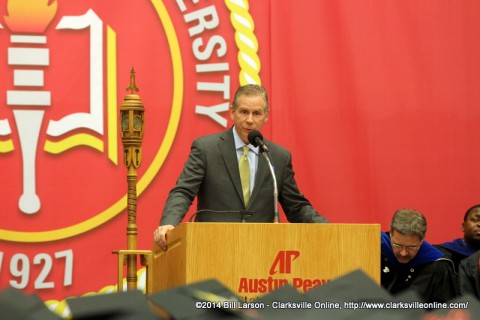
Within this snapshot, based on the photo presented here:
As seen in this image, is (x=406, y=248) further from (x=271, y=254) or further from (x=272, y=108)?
(x=271, y=254)

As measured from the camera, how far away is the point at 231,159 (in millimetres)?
3682

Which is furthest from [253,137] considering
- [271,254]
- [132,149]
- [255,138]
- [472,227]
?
[472,227]

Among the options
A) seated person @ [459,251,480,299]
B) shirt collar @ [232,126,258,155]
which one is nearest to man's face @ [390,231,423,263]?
seated person @ [459,251,480,299]

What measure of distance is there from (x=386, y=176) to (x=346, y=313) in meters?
4.06

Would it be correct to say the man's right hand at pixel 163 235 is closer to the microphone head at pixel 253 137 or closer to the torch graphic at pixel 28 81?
the microphone head at pixel 253 137

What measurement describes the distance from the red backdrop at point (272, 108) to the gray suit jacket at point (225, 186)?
117 cm

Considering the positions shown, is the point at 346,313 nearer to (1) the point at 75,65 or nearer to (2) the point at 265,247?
(2) the point at 265,247

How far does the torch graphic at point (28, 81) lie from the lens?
15.6ft

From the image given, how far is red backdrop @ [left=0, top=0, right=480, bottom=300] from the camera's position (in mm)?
4766

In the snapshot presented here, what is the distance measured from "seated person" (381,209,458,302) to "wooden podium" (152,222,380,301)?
142 centimetres

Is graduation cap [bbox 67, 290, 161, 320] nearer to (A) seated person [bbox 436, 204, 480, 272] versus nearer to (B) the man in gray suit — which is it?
(B) the man in gray suit

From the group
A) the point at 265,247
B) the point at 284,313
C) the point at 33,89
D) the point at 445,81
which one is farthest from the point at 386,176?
the point at 284,313

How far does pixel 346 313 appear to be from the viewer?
105 centimetres

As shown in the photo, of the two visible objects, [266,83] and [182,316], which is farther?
[266,83]
